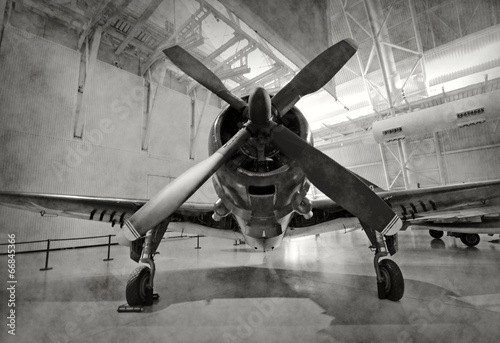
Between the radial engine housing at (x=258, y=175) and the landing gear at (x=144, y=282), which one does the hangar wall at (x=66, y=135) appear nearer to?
the landing gear at (x=144, y=282)

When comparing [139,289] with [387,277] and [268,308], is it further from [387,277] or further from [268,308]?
[387,277]

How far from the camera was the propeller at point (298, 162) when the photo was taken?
72.7 inches

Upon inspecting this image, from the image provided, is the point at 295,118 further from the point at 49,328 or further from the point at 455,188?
the point at 49,328

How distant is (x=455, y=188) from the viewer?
3.15 metres

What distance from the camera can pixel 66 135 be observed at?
941 centimetres

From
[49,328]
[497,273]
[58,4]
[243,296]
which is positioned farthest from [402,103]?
[58,4]

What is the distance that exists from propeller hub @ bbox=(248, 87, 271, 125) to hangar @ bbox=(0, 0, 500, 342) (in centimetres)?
2

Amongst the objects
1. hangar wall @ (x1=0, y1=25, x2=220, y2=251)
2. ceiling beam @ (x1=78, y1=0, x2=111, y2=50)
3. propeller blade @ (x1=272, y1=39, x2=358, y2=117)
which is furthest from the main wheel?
ceiling beam @ (x1=78, y1=0, x2=111, y2=50)

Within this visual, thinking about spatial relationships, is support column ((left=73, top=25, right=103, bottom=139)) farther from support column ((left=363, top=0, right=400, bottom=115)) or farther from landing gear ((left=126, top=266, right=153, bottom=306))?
support column ((left=363, top=0, right=400, bottom=115))

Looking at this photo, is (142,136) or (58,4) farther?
(142,136)

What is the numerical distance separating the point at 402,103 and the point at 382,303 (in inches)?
569

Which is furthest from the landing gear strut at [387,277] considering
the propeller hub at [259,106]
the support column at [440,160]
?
the support column at [440,160]

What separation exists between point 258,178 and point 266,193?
24 cm

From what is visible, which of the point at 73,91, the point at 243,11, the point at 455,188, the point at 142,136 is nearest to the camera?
the point at 243,11
